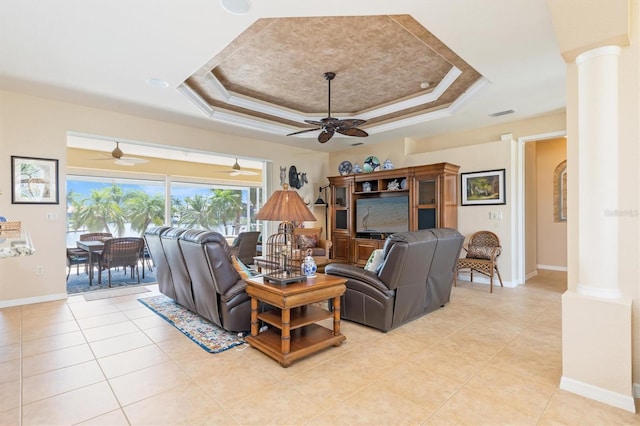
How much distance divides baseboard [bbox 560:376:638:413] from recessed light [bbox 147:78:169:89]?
4.62m

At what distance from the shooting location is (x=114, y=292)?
480 centimetres

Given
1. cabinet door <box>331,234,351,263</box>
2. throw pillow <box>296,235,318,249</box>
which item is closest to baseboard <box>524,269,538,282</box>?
cabinet door <box>331,234,351,263</box>

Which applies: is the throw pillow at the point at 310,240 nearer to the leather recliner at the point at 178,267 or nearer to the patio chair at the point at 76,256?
the leather recliner at the point at 178,267

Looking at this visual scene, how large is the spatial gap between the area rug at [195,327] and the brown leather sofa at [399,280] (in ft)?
3.96

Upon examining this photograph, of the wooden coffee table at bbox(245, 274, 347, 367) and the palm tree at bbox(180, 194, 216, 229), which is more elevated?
the palm tree at bbox(180, 194, 216, 229)

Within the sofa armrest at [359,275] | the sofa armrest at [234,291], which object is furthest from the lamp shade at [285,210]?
the sofa armrest at [359,275]

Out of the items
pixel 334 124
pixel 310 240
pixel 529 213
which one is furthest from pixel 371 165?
pixel 529 213

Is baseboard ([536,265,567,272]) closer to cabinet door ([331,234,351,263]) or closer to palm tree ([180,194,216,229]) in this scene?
cabinet door ([331,234,351,263])

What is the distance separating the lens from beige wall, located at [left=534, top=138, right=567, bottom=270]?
6.62 metres

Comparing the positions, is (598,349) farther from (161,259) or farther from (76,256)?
(76,256)

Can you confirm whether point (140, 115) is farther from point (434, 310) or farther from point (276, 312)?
point (434, 310)

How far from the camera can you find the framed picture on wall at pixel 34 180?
4091mm

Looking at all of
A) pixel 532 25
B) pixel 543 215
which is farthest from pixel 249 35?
pixel 543 215

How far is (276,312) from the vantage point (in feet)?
9.43
